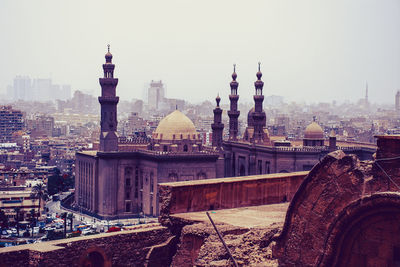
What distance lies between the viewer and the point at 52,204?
50.0 metres

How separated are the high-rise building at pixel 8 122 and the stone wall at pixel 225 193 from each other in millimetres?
99553

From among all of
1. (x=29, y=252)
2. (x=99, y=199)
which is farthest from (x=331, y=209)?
(x=99, y=199)

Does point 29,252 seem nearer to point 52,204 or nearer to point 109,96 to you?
point 109,96

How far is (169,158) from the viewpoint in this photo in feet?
130

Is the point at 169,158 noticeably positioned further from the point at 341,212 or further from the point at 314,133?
the point at 341,212

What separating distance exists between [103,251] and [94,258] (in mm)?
153

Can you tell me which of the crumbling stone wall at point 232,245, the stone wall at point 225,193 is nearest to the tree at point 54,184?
the stone wall at point 225,193

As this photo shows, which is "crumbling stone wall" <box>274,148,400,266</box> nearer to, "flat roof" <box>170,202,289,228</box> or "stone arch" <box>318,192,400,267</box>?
"stone arch" <box>318,192,400,267</box>

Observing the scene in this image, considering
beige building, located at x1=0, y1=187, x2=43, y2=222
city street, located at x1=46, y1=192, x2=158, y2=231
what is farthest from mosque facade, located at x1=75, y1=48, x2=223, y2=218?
beige building, located at x1=0, y1=187, x2=43, y2=222

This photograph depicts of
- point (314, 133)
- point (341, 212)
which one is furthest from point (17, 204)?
point (341, 212)

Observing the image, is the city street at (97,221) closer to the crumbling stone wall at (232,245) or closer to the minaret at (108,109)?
the minaret at (108,109)

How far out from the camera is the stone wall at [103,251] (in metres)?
8.65

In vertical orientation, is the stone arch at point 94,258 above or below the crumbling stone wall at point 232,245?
below

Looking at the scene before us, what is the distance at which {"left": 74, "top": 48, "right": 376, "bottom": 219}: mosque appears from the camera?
3947 cm
